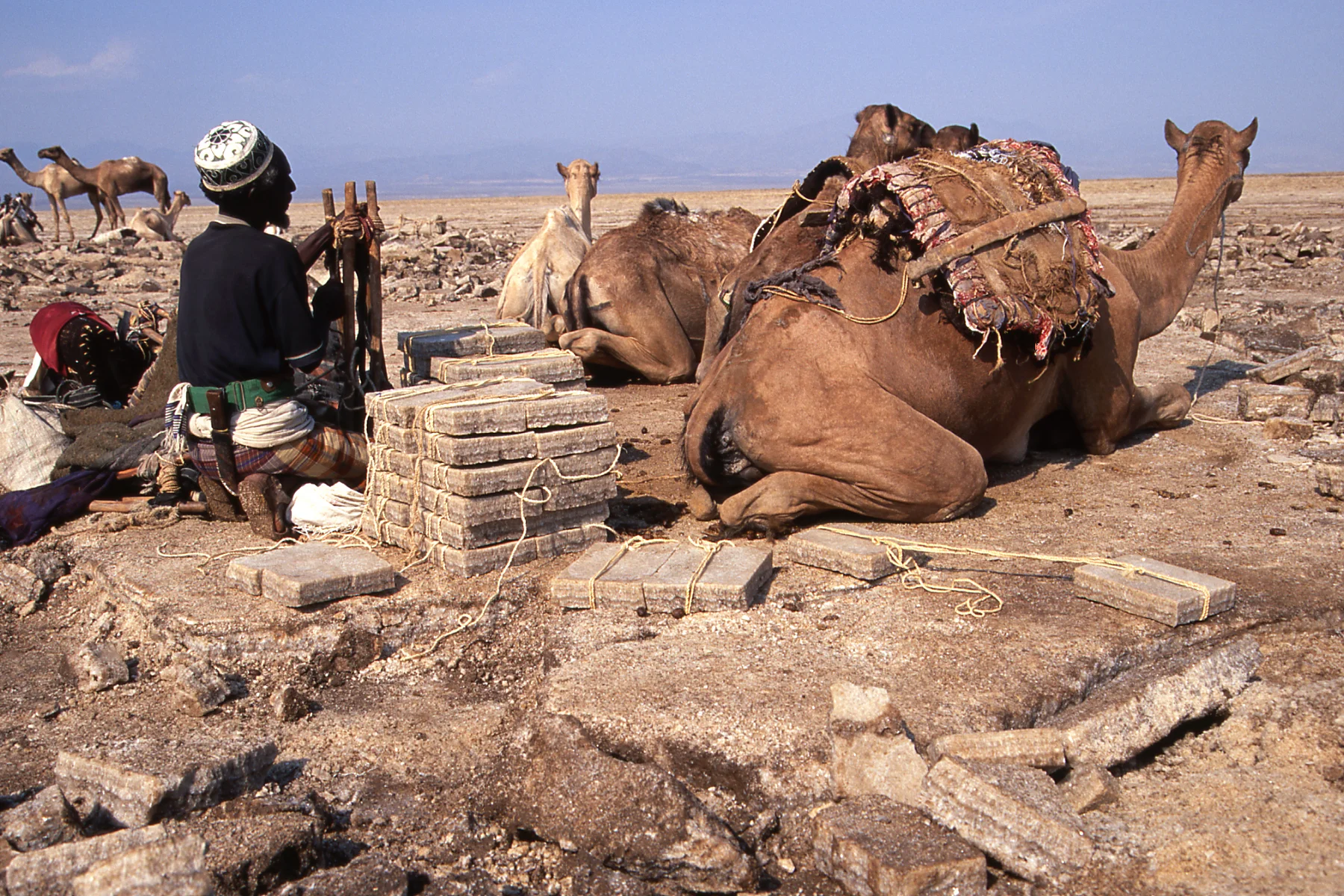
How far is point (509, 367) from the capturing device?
20.0 feet

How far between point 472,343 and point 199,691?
291 centimetres

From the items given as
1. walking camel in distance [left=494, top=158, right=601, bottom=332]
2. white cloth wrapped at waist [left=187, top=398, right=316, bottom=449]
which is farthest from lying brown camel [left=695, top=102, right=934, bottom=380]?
walking camel in distance [left=494, top=158, right=601, bottom=332]

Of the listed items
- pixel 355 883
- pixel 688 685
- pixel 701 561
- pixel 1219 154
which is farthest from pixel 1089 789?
pixel 1219 154

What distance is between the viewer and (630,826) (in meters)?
3.19

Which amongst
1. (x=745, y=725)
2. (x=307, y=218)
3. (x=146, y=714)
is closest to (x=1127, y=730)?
(x=745, y=725)

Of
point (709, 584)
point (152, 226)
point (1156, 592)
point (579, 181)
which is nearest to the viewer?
point (1156, 592)

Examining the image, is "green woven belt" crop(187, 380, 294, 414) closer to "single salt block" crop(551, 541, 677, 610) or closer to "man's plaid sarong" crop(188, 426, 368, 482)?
"man's plaid sarong" crop(188, 426, 368, 482)

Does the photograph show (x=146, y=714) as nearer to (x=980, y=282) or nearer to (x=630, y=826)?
(x=630, y=826)

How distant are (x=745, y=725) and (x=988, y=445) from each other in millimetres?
3000

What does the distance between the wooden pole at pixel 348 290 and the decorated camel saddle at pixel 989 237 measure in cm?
244

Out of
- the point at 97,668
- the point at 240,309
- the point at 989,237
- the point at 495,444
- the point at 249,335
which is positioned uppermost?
the point at 989,237

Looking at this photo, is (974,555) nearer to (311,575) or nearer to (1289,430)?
(311,575)

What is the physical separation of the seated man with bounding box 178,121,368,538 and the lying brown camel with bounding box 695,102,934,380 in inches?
84.1

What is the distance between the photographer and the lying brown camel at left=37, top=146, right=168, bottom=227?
30.7 m
